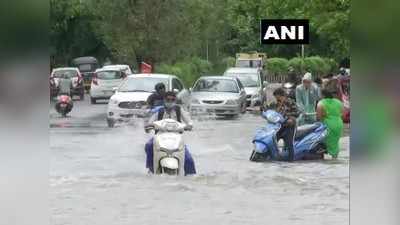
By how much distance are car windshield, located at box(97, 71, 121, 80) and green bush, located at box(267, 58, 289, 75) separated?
0.94 m

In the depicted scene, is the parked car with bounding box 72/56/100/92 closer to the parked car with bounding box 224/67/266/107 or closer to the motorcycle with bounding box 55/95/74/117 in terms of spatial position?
the motorcycle with bounding box 55/95/74/117

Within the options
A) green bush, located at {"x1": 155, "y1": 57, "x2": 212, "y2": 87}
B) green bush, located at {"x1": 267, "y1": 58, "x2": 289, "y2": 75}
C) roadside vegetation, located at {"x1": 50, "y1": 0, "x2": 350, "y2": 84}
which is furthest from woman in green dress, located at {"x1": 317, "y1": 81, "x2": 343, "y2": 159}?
green bush, located at {"x1": 155, "y1": 57, "x2": 212, "y2": 87}

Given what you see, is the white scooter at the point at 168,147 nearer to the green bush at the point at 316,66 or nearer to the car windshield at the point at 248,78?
the car windshield at the point at 248,78

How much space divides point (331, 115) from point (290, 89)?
1.06 ft

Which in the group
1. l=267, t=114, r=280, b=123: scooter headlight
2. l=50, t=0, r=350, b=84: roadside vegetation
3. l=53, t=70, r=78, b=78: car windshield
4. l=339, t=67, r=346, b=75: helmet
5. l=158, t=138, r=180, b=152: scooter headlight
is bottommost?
l=158, t=138, r=180, b=152: scooter headlight

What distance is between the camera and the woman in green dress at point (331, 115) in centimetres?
562

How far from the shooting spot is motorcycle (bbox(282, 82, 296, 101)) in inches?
Result: 227

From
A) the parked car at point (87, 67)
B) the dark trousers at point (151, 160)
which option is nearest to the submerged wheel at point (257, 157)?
the dark trousers at point (151, 160)

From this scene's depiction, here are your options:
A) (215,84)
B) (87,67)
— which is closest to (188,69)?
(215,84)

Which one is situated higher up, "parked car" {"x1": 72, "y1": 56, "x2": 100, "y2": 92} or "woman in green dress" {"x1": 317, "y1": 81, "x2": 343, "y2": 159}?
"parked car" {"x1": 72, "y1": 56, "x2": 100, "y2": 92}

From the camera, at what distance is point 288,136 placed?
19.0ft

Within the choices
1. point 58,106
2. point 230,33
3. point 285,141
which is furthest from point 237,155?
point 58,106

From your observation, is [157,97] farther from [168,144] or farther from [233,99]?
[233,99]
